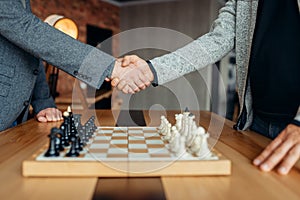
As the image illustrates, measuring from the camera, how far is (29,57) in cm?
141

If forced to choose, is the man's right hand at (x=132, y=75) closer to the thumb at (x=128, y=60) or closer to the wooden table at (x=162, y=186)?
the thumb at (x=128, y=60)

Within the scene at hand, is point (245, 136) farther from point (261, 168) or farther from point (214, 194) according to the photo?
point (214, 194)

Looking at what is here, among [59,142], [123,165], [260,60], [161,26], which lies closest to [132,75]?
[260,60]

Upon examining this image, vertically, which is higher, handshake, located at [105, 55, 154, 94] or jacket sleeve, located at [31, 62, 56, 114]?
handshake, located at [105, 55, 154, 94]

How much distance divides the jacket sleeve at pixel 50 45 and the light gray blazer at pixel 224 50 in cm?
26

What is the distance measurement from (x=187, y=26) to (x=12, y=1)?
5194 millimetres

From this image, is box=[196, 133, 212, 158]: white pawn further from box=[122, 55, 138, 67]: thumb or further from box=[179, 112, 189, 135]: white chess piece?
box=[122, 55, 138, 67]: thumb

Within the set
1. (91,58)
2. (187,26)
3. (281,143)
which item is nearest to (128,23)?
(187,26)

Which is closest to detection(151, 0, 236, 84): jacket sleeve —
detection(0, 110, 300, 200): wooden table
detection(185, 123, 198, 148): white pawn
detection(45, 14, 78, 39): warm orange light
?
detection(185, 123, 198, 148): white pawn

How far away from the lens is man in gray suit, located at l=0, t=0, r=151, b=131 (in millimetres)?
1181

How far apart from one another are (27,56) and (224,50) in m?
0.82

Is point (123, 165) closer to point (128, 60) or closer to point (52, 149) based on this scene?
point (52, 149)

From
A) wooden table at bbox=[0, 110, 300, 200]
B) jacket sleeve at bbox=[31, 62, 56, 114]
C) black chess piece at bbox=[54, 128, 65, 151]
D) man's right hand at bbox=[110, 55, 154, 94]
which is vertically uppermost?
man's right hand at bbox=[110, 55, 154, 94]

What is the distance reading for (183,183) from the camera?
0.72 metres
